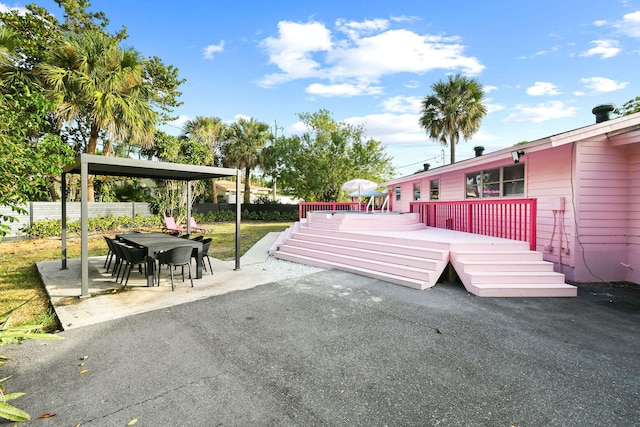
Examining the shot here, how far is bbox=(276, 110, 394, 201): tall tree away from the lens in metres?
22.0

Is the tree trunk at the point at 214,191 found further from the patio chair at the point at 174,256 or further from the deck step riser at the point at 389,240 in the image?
the patio chair at the point at 174,256

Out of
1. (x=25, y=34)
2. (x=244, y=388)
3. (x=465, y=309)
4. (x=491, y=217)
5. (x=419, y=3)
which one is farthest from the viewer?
(x=25, y=34)

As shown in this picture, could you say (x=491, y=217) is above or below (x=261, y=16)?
below

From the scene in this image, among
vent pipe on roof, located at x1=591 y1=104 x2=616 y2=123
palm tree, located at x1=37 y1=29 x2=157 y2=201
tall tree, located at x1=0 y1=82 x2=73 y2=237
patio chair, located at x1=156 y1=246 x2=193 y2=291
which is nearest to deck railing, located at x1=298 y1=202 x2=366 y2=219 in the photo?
palm tree, located at x1=37 y1=29 x2=157 y2=201

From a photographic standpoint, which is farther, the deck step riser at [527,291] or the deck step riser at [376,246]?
the deck step riser at [376,246]

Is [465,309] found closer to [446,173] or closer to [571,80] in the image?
[446,173]

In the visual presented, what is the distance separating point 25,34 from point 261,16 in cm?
1000

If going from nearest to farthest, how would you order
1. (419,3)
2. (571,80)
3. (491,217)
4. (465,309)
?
1. (465,309)
2. (491,217)
3. (419,3)
4. (571,80)

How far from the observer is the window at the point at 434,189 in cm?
1193

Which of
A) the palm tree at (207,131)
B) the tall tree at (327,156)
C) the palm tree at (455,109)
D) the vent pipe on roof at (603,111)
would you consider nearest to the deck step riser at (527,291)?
the vent pipe on roof at (603,111)

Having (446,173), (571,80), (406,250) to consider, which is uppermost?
(571,80)

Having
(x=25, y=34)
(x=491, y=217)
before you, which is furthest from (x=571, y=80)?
(x=25, y=34)

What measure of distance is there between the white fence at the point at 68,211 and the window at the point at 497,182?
15.0 metres

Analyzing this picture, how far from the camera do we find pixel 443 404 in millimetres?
2258
